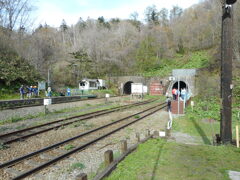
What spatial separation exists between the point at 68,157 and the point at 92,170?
51.5 inches

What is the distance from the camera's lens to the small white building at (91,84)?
1583 inches

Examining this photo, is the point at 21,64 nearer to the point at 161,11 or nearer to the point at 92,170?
the point at 92,170

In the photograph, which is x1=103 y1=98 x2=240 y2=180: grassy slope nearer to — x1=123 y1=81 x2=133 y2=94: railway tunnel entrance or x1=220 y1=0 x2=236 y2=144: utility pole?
x1=220 y1=0 x2=236 y2=144: utility pole

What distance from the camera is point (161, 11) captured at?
8638 cm

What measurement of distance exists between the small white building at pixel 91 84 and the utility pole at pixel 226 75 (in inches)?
1335

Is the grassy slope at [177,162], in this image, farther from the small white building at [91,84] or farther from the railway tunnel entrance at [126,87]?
the railway tunnel entrance at [126,87]

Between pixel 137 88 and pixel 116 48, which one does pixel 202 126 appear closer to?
pixel 137 88

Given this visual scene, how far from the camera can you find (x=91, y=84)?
138ft

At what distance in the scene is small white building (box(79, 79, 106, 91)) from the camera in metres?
40.2

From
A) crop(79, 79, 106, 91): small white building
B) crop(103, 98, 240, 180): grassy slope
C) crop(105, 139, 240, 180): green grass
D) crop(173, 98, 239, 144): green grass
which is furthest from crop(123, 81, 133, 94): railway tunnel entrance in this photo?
crop(105, 139, 240, 180): green grass

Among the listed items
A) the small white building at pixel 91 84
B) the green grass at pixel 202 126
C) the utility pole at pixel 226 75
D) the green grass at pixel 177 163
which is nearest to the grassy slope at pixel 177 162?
the green grass at pixel 177 163

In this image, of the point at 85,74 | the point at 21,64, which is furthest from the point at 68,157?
the point at 85,74

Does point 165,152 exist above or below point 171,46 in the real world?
below

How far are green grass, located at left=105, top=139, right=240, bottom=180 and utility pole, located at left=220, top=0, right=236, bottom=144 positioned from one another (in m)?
0.60
